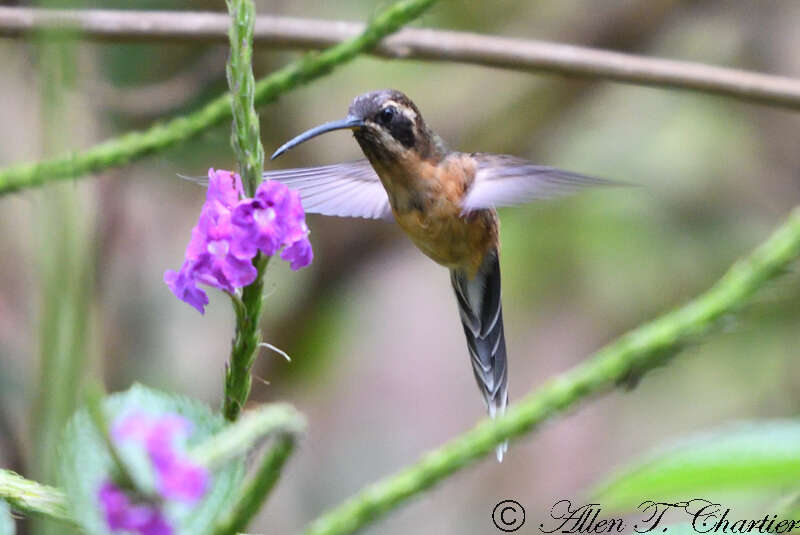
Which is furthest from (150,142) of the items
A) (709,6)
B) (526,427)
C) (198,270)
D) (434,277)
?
(434,277)

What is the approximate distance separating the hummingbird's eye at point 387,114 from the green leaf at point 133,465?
122 centimetres

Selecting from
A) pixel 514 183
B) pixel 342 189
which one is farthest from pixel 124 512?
pixel 342 189

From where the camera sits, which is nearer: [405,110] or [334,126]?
[334,126]

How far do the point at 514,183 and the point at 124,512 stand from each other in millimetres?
1411

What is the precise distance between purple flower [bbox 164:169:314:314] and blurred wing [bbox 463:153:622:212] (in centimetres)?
65

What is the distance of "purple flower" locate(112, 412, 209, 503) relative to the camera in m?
0.65

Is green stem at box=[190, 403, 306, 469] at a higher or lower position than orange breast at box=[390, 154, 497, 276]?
lower

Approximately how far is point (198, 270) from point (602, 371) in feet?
1.76

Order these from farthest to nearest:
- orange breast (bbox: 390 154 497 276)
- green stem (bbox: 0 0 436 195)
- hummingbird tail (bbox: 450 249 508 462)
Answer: hummingbird tail (bbox: 450 249 508 462) → orange breast (bbox: 390 154 497 276) → green stem (bbox: 0 0 436 195)

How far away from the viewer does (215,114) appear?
1.69 m

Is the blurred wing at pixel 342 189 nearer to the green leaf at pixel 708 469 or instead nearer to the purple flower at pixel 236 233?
the purple flower at pixel 236 233

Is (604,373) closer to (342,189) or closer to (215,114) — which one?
(215,114)

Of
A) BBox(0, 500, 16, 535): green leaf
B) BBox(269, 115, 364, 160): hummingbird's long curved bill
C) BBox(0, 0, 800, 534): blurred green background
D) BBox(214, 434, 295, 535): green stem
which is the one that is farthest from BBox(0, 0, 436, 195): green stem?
BBox(0, 0, 800, 534): blurred green background

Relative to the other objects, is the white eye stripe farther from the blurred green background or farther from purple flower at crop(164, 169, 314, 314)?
the blurred green background
